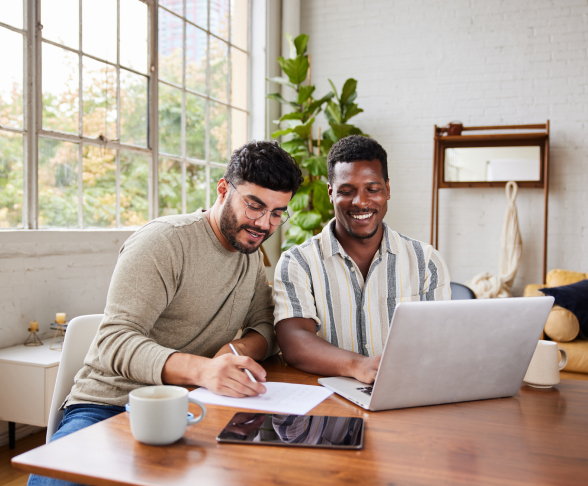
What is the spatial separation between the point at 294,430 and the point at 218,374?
249 millimetres

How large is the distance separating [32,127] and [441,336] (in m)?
2.40

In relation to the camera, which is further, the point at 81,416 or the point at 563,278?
the point at 563,278

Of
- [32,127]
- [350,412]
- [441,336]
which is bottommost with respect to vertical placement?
[350,412]

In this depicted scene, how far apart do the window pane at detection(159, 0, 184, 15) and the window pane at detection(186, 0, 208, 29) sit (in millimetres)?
79

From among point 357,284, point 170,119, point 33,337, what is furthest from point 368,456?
point 170,119

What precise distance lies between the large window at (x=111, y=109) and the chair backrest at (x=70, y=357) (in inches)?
54.9

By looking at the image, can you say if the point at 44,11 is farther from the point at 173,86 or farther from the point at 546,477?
the point at 546,477

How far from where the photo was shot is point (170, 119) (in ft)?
12.3

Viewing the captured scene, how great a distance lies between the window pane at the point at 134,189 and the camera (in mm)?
3248

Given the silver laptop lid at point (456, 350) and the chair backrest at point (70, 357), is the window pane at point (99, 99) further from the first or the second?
the silver laptop lid at point (456, 350)

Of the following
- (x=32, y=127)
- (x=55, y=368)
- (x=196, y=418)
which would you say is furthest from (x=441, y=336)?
(x=32, y=127)

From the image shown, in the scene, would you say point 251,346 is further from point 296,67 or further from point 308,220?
point 296,67

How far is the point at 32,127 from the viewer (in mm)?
2613

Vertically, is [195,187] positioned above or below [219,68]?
below
